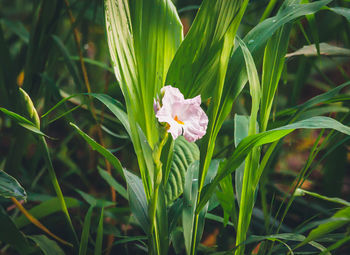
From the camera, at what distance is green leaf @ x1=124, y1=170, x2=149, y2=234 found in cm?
48

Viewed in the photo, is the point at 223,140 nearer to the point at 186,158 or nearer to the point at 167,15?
the point at 186,158

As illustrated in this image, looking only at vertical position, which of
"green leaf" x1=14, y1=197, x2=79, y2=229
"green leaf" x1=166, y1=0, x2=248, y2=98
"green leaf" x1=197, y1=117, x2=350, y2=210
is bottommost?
"green leaf" x1=14, y1=197, x2=79, y2=229

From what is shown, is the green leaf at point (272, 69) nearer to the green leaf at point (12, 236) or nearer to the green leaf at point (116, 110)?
the green leaf at point (116, 110)

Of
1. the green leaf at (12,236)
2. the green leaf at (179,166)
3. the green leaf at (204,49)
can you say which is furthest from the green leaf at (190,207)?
the green leaf at (12,236)

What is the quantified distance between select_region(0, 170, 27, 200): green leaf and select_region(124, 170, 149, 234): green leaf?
138 millimetres

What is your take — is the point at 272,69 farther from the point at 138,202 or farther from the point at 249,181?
the point at 138,202

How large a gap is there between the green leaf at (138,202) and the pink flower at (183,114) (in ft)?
0.40

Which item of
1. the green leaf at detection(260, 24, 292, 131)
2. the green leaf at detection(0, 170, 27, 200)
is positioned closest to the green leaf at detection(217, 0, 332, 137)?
the green leaf at detection(260, 24, 292, 131)

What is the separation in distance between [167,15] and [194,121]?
175 millimetres

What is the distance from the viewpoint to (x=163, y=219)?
50 cm

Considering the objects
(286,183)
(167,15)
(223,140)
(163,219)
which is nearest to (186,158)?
(163,219)

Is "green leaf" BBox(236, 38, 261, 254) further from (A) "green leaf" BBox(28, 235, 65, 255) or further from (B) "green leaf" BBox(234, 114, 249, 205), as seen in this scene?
(A) "green leaf" BBox(28, 235, 65, 255)

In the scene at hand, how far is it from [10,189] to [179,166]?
27 cm

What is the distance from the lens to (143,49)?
49cm
